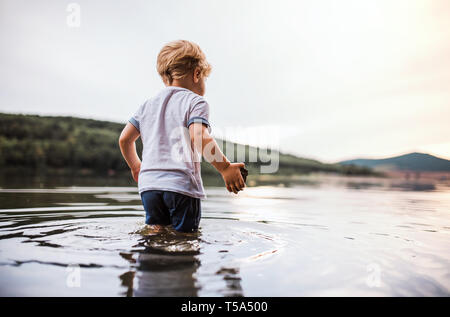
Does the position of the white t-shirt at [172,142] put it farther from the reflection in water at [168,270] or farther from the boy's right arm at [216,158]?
the reflection in water at [168,270]

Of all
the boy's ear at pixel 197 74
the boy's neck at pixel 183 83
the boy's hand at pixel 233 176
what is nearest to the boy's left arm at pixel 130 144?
the boy's neck at pixel 183 83

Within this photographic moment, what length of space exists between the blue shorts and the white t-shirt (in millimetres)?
50

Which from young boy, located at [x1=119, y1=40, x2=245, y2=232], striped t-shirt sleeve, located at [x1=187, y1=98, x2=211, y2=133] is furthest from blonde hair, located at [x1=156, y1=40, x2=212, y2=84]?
striped t-shirt sleeve, located at [x1=187, y1=98, x2=211, y2=133]

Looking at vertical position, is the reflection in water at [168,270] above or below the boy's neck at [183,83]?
below

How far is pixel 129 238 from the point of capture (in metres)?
2.61

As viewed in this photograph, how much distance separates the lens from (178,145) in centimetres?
262

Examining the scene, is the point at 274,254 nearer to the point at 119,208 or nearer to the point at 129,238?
the point at 129,238

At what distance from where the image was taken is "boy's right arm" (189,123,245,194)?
94.8 inches

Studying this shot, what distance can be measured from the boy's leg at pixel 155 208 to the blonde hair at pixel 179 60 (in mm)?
911

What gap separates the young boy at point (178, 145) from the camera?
2464 mm

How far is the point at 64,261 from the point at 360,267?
63.4 inches

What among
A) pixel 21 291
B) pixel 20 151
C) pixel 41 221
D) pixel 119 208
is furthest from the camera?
pixel 20 151
